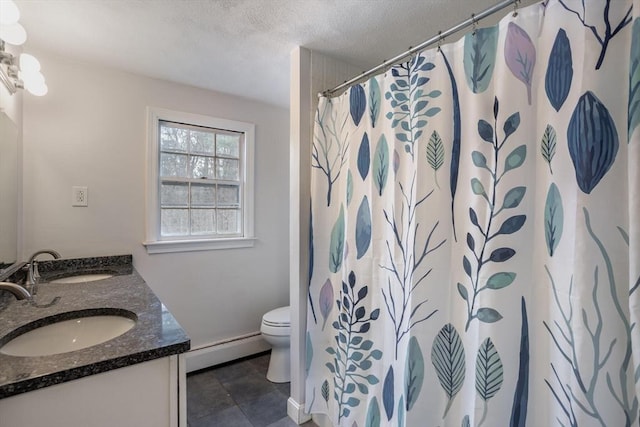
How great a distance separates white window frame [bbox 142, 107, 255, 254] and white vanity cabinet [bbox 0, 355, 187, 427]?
1477mm

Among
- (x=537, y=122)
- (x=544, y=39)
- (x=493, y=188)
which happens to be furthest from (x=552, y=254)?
(x=544, y=39)

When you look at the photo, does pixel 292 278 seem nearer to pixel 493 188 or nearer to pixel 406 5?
pixel 493 188

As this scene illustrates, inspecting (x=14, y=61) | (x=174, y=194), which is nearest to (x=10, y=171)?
(x=14, y=61)

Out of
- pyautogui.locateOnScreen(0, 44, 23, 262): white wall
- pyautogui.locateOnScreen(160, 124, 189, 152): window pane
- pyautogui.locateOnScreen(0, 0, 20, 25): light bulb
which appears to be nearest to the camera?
pyautogui.locateOnScreen(0, 0, 20, 25): light bulb

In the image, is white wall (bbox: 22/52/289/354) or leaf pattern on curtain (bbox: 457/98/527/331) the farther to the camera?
white wall (bbox: 22/52/289/354)

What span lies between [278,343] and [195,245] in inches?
37.6

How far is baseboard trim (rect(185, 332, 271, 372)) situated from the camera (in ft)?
7.46

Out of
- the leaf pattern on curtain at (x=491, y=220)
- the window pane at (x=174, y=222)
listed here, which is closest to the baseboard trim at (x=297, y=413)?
the leaf pattern on curtain at (x=491, y=220)

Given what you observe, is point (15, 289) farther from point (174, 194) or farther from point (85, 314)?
point (174, 194)

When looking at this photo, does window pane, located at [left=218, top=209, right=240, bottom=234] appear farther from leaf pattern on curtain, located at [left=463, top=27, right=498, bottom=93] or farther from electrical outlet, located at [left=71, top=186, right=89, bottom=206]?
leaf pattern on curtain, located at [left=463, top=27, right=498, bottom=93]

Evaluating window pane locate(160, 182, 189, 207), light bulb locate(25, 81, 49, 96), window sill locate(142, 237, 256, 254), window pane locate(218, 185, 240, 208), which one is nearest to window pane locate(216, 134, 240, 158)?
window pane locate(218, 185, 240, 208)

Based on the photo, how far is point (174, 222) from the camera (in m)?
2.28

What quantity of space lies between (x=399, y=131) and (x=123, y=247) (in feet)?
6.33

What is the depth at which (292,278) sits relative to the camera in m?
1.79
